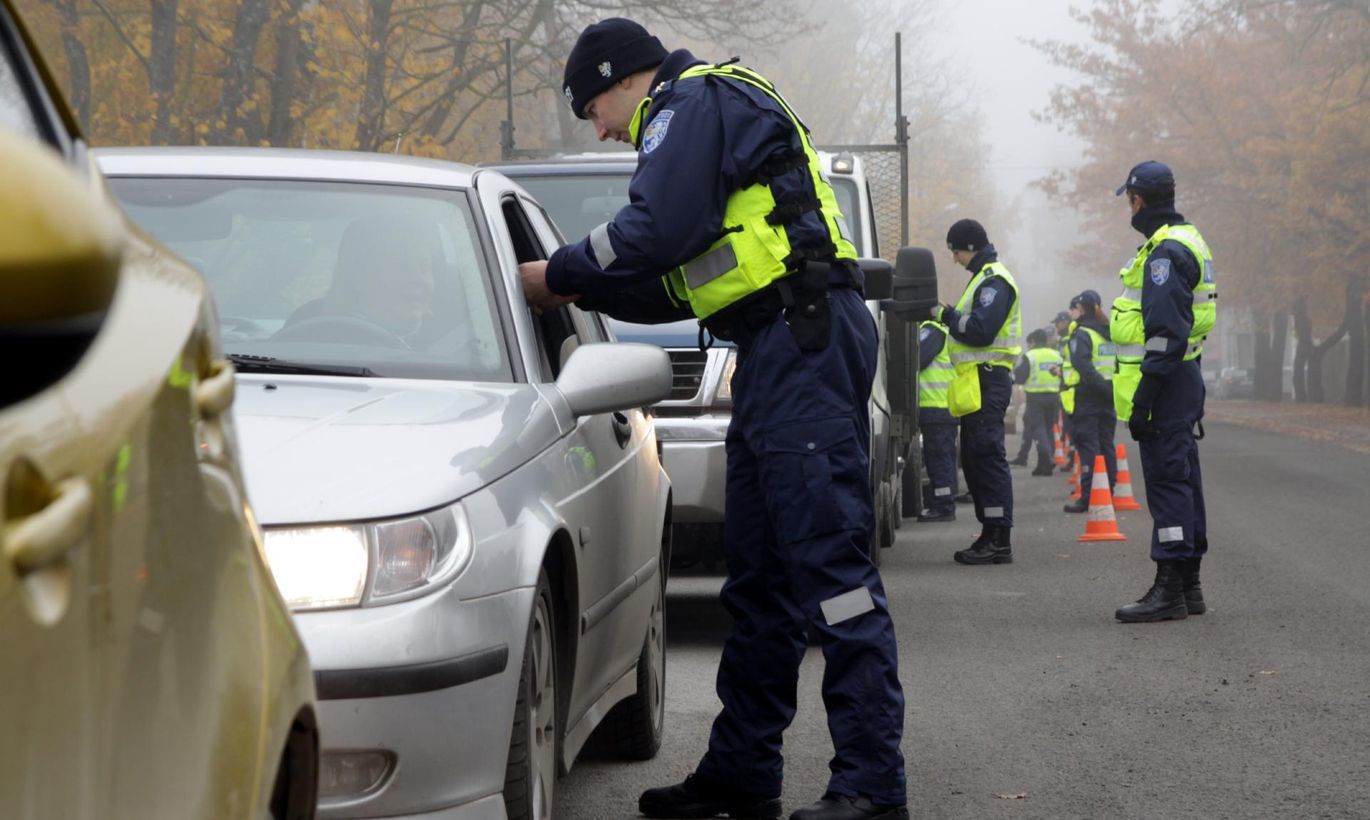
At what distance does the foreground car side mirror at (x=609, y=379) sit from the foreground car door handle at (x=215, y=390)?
2.24 meters

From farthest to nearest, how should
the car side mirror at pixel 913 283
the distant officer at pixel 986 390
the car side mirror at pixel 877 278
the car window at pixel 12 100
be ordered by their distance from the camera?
the distant officer at pixel 986 390 < the car side mirror at pixel 913 283 < the car side mirror at pixel 877 278 < the car window at pixel 12 100

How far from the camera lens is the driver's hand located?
15.4 feet

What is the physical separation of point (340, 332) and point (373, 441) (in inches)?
34.1

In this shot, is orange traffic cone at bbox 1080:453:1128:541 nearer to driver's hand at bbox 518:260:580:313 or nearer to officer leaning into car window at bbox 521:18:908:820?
officer leaning into car window at bbox 521:18:908:820

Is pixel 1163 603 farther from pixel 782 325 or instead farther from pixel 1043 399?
pixel 1043 399

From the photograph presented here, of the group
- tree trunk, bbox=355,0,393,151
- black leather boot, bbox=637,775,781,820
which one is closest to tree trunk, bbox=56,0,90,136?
tree trunk, bbox=355,0,393,151

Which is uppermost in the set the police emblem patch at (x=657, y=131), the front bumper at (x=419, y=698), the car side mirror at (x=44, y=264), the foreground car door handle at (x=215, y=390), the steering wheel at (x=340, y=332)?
the police emblem patch at (x=657, y=131)

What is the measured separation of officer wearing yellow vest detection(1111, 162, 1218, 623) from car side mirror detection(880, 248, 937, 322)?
52.6 inches

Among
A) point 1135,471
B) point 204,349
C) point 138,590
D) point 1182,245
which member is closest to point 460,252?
point 204,349

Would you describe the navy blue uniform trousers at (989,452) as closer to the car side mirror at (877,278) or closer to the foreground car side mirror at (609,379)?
the car side mirror at (877,278)

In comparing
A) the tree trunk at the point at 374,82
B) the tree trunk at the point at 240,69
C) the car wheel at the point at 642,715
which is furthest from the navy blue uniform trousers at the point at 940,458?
the car wheel at the point at 642,715

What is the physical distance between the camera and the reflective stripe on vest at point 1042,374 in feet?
78.2

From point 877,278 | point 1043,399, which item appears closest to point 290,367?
point 877,278

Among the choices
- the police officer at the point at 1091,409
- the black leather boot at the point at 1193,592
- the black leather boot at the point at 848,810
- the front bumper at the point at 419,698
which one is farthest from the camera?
the police officer at the point at 1091,409
